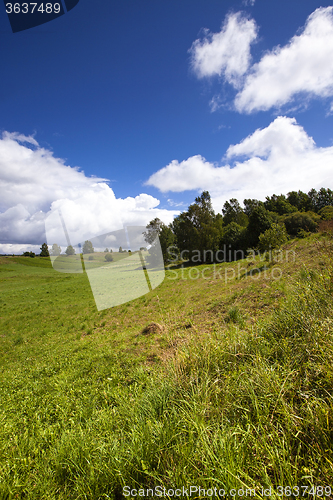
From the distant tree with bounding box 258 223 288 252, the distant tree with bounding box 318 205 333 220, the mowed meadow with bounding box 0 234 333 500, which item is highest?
the distant tree with bounding box 318 205 333 220

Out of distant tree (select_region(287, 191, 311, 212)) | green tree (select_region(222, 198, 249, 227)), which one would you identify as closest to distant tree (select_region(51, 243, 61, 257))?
green tree (select_region(222, 198, 249, 227))

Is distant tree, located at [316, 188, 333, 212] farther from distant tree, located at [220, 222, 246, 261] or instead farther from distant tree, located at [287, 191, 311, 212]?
distant tree, located at [220, 222, 246, 261]

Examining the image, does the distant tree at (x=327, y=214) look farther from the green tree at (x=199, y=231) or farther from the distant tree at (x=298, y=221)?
the green tree at (x=199, y=231)

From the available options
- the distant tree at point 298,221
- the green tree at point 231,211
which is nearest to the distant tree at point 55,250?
the distant tree at point 298,221

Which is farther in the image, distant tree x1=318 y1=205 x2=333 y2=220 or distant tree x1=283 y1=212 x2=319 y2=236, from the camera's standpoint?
distant tree x1=283 y1=212 x2=319 y2=236

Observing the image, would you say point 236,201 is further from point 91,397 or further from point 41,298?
point 91,397

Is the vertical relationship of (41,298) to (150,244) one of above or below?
below

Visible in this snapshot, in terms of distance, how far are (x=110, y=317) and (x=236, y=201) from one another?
67.2m

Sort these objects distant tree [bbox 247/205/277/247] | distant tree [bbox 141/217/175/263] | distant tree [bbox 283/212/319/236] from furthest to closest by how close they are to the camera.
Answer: distant tree [bbox 141/217/175/263] < distant tree [bbox 283/212/319/236] < distant tree [bbox 247/205/277/247]

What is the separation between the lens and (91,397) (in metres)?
4.45

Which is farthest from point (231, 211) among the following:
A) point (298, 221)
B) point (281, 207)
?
point (298, 221)

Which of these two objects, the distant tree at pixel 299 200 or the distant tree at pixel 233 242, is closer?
the distant tree at pixel 233 242

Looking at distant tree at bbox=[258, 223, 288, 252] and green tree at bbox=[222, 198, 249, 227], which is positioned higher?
green tree at bbox=[222, 198, 249, 227]

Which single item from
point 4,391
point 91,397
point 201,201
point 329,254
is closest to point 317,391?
point 329,254
